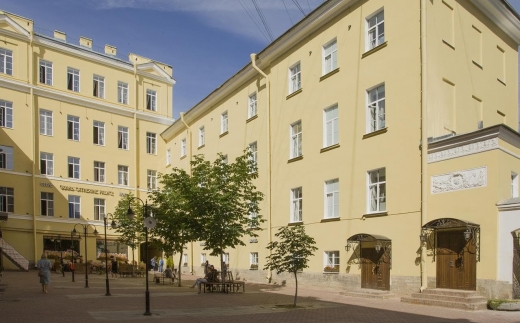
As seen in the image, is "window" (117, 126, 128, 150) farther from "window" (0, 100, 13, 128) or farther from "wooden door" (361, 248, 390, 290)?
"wooden door" (361, 248, 390, 290)

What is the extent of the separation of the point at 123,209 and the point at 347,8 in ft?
70.7

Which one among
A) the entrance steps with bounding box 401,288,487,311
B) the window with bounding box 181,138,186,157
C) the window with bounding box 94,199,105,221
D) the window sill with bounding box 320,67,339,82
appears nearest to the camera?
the entrance steps with bounding box 401,288,487,311

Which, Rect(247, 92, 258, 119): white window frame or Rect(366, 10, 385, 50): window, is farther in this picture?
Rect(247, 92, 258, 119): white window frame

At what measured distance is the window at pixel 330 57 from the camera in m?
23.8

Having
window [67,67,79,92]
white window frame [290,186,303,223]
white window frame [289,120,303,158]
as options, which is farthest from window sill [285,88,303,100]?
window [67,67,79,92]

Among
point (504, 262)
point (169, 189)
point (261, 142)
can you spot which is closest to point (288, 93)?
point (261, 142)

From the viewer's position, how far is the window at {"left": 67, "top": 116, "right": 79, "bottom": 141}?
41.7 meters

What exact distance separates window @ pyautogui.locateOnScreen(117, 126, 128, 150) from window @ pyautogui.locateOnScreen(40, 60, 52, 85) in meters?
7.09

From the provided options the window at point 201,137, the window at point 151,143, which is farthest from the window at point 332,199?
the window at point 151,143

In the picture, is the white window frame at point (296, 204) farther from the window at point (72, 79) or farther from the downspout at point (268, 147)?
the window at point (72, 79)

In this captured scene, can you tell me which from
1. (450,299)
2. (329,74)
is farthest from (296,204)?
(450,299)

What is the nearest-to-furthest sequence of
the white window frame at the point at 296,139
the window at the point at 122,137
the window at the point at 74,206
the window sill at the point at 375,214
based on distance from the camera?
the window sill at the point at 375,214, the white window frame at the point at 296,139, the window at the point at 74,206, the window at the point at 122,137

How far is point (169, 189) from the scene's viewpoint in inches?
1033

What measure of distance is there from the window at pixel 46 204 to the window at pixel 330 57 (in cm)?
2634
